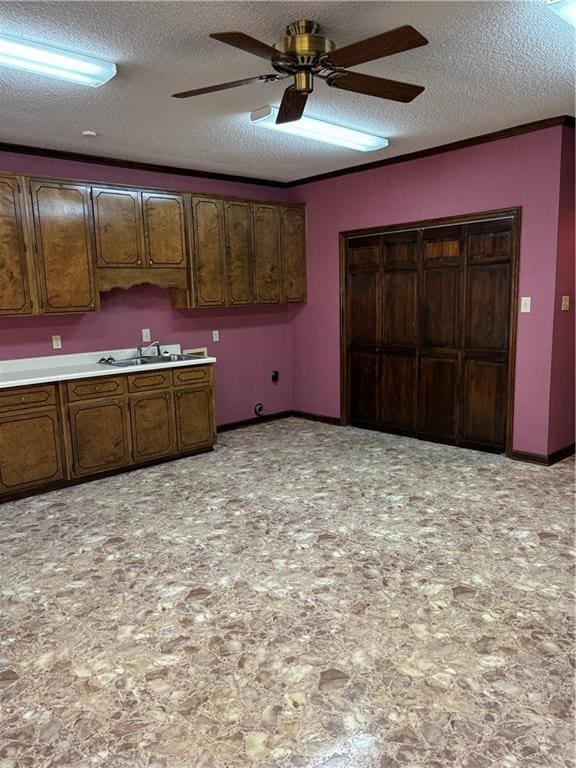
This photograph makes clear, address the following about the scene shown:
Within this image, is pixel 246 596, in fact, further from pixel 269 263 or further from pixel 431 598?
pixel 269 263

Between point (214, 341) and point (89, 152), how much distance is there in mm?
2155

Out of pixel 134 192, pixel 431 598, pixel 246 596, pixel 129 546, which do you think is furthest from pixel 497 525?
pixel 134 192

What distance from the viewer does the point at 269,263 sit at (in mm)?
5980

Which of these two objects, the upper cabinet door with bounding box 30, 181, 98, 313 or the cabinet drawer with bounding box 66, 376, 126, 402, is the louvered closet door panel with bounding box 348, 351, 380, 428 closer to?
the cabinet drawer with bounding box 66, 376, 126, 402

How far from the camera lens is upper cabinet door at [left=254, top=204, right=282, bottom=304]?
5.84 meters

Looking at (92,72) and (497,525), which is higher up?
(92,72)

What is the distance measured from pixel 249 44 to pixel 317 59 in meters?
0.45

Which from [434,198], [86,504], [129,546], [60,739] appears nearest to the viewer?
[60,739]

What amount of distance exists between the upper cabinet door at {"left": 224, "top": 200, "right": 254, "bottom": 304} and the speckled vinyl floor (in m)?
2.19

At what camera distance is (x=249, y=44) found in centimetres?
221

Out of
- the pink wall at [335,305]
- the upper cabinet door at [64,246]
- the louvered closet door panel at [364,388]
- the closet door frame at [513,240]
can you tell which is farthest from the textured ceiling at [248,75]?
the louvered closet door panel at [364,388]

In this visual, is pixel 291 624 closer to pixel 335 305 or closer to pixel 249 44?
pixel 249 44

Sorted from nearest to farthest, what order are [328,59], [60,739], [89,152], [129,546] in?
1. [60,739]
2. [328,59]
3. [129,546]
4. [89,152]

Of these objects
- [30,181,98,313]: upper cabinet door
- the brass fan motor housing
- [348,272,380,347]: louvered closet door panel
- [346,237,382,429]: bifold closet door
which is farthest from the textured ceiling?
[348,272,380,347]: louvered closet door panel
